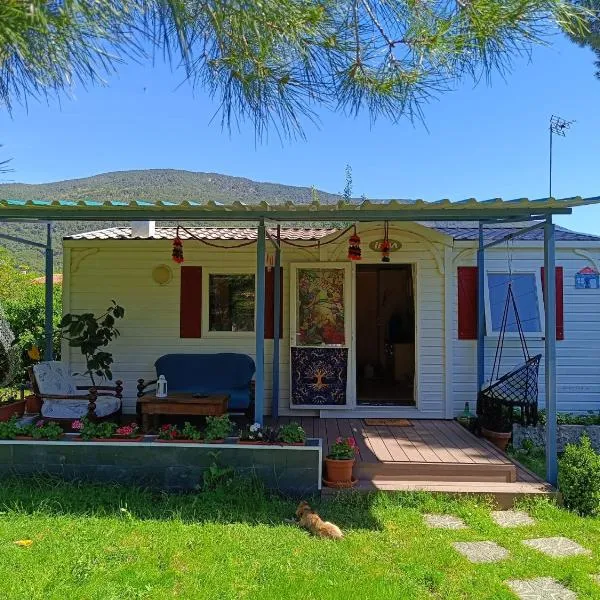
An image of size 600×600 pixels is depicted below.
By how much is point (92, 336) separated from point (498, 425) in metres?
5.12

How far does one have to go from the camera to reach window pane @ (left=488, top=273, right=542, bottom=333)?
730 cm

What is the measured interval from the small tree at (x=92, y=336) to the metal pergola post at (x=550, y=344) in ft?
17.1

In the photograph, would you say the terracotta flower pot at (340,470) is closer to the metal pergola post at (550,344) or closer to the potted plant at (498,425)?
the metal pergola post at (550,344)

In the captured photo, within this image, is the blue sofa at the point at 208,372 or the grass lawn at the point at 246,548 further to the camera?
the blue sofa at the point at 208,372

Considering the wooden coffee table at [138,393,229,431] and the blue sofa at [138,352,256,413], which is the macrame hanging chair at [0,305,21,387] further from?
the wooden coffee table at [138,393,229,431]

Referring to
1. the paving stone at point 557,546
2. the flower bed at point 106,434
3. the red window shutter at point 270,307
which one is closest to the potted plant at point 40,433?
the flower bed at point 106,434

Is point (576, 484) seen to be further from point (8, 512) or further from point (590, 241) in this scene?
point (8, 512)

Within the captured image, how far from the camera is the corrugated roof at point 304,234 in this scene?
7.36 m

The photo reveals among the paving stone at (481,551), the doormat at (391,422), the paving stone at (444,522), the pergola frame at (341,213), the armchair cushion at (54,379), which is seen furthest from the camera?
the doormat at (391,422)

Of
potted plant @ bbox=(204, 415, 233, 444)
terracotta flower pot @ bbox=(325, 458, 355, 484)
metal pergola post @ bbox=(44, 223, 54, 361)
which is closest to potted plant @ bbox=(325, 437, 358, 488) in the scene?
terracotta flower pot @ bbox=(325, 458, 355, 484)

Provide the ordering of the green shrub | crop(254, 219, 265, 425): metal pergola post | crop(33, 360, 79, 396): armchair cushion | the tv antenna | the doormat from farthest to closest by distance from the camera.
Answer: the tv antenna → the doormat → crop(33, 360, 79, 396): armchair cushion → crop(254, 219, 265, 425): metal pergola post → the green shrub

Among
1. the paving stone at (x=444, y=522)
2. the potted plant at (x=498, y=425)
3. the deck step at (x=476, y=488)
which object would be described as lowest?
the paving stone at (x=444, y=522)

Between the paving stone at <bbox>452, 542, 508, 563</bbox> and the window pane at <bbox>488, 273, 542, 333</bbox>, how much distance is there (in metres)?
3.95

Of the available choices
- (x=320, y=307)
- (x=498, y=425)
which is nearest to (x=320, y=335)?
(x=320, y=307)
